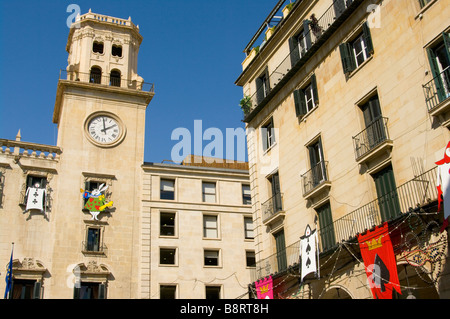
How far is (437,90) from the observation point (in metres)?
18.4

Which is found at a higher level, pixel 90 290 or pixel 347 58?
pixel 347 58

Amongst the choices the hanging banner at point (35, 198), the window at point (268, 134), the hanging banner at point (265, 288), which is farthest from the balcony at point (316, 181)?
the hanging banner at point (35, 198)

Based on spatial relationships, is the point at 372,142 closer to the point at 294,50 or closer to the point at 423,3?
the point at 423,3

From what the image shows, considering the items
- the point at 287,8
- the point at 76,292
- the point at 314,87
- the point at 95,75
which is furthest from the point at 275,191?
the point at 95,75

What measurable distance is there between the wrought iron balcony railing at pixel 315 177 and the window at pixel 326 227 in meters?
1.15

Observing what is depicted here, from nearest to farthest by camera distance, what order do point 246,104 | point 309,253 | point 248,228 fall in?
point 309,253
point 246,104
point 248,228

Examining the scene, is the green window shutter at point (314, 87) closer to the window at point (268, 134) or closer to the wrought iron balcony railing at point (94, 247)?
the window at point (268, 134)

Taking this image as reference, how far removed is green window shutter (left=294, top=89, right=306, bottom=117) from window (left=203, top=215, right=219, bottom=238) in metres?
19.0

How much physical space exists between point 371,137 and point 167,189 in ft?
83.0

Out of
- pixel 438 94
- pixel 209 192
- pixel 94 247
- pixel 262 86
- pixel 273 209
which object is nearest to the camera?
pixel 438 94

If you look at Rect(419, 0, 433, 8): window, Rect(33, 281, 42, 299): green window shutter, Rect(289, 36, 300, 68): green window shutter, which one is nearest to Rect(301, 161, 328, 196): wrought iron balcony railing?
Rect(289, 36, 300, 68): green window shutter

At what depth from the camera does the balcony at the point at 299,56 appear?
24.8 m

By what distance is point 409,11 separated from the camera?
67.3ft
